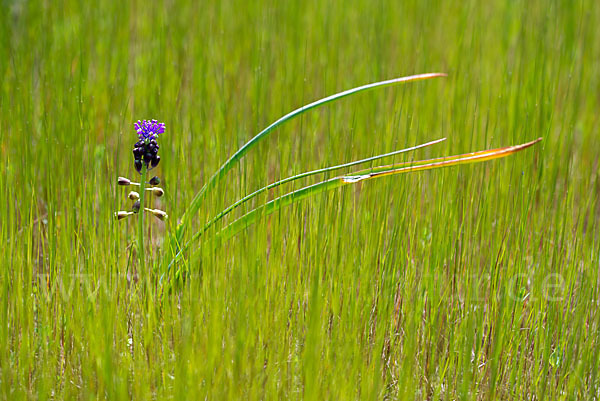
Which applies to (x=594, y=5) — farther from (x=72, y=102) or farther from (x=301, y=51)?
(x=72, y=102)

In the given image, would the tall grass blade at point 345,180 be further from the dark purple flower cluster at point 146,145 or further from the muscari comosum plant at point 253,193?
the dark purple flower cluster at point 146,145

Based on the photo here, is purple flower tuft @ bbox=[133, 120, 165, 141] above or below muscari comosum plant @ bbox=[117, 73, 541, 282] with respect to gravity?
above

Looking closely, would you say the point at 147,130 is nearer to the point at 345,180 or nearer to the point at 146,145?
the point at 146,145

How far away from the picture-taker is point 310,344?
136 centimetres

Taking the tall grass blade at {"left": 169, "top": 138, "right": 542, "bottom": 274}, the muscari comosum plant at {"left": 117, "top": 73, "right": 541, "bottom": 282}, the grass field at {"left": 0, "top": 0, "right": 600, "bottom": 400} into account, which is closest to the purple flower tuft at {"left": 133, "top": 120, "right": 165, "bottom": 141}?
the muscari comosum plant at {"left": 117, "top": 73, "right": 541, "bottom": 282}

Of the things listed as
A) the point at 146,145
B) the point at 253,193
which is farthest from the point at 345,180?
the point at 146,145

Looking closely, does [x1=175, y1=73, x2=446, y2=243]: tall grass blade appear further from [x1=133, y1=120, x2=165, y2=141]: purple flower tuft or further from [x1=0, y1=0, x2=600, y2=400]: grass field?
[x1=133, y1=120, x2=165, y2=141]: purple flower tuft

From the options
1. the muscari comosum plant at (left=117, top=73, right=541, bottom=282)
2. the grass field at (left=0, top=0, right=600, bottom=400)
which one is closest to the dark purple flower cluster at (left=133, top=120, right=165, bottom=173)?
the muscari comosum plant at (left=117, top=73, right=541, bottom=282)

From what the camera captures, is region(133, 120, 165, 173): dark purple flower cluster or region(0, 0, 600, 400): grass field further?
region(133, 120, 165, 173): dark purple flower cluster

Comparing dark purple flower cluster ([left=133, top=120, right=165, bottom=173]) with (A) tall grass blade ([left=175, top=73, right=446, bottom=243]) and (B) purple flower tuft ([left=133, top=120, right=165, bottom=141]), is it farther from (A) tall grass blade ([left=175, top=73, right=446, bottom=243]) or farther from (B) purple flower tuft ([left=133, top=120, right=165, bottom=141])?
(A) tall grass blade ([left=175, top=73, right=446, bottom=243])

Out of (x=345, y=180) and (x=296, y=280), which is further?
(x=296, y=280)

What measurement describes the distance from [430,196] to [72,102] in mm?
1082

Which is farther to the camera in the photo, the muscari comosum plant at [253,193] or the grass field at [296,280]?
the muscari comosum plant at [253,193]

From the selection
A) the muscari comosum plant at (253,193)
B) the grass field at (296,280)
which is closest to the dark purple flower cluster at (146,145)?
the muscari comosum plant at (253,193)
